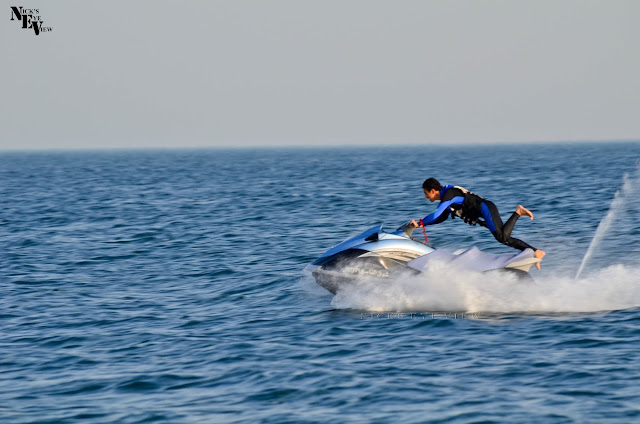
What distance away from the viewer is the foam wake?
13273 mm

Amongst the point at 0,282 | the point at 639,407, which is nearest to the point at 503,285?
the point at 639,407

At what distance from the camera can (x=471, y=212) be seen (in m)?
13.8

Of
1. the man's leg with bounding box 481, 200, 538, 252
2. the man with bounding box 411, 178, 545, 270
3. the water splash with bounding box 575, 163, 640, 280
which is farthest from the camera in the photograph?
the water splash with bounding box 575, 163, 640, 280

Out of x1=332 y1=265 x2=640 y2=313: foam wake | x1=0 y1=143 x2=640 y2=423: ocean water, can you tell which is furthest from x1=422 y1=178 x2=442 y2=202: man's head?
x1=0 y1=143 x2=640 y2=423: ocean water

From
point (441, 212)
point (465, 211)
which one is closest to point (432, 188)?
point (441, 212)

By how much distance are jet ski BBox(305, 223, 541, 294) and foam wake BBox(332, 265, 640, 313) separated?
0.13 metres

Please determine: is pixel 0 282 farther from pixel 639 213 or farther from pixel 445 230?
pixel 639 213

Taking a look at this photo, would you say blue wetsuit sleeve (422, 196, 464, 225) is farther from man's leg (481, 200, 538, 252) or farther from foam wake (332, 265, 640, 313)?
foam wake (332, 265, 640, 313)

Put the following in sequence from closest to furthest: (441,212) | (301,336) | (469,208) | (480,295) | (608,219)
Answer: (301,336)
(480,295)
(441,212)
(469,208)
(608,219)

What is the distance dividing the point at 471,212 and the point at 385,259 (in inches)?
59.9

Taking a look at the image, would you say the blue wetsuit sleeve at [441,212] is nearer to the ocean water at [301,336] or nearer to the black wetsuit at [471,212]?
the black wetsuit at [471,212]

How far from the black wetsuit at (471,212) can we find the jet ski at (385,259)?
0.32 metres

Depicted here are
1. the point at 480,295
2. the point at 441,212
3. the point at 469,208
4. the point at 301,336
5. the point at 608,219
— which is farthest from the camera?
the point at 608,219

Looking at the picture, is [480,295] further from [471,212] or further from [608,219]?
[608,219]
